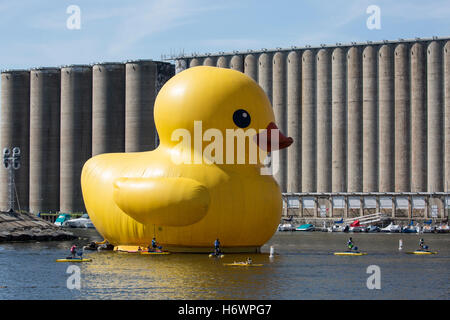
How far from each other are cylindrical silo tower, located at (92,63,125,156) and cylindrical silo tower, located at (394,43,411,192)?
127 ft

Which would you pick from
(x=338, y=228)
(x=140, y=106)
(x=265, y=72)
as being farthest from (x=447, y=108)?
(x=140, y=106)

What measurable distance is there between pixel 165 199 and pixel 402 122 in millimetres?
74316

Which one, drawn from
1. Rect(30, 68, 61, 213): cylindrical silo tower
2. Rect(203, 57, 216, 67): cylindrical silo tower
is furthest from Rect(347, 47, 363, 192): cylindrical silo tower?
Rect(30, 68, 61, 213): cylindrical silo tower

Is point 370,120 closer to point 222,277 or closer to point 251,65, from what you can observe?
point 251,65

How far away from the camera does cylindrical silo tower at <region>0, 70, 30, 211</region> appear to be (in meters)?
132

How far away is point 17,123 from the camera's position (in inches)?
5207

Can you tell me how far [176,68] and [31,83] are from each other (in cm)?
2265

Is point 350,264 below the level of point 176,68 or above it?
below

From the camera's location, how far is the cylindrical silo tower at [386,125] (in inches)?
4343

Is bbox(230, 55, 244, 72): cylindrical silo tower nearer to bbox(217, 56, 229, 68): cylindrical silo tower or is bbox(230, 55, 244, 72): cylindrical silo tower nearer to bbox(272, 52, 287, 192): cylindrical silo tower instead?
bbox(217, 56, 229, 68): cylindrical silo tower
